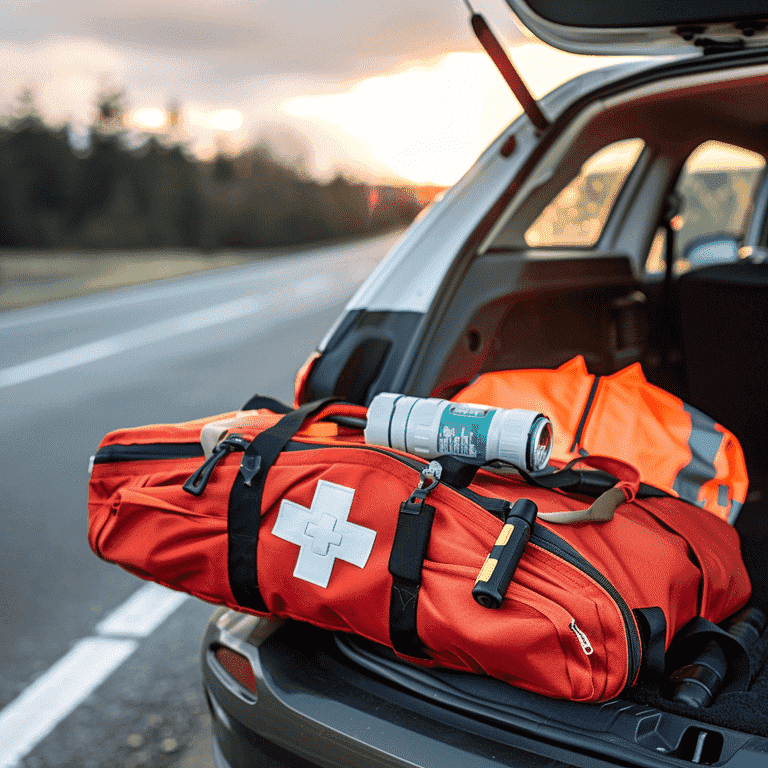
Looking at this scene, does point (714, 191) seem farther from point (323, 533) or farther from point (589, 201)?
point (323, 533)

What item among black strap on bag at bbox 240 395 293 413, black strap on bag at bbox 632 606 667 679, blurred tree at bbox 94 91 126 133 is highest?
blurred tree at bbox 94 91 126 133

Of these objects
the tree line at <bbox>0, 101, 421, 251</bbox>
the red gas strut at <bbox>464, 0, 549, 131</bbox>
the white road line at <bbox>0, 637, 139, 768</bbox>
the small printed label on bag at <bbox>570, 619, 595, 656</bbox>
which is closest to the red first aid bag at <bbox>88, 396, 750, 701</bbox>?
the small printed label on bag at <bbox>570, 619, 595, 656</bbox>

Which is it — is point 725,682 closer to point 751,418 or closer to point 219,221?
point 751,418

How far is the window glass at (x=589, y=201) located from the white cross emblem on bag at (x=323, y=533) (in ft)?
5.18

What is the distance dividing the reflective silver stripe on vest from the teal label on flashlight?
1.92 feet

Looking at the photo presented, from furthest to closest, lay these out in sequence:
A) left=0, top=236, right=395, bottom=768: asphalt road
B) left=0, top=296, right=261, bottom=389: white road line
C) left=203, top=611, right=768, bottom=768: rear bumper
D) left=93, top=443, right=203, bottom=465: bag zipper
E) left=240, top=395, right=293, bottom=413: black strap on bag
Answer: left=0, top=296, right=261, bottom=389: white road line, left=0, top=236, right=395, bottom=768: asphalt road, left=240, top=395, right=293, bottom=413: black strap on bag, left=93, top=443, right=203, bottom=465: bag zipper, left=203, top=611, right=768, bottom=768: rear bumper

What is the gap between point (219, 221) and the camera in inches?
1189

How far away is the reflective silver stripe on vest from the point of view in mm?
1874

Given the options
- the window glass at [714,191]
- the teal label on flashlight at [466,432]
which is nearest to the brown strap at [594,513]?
the teal label on flashlight at [466,432]

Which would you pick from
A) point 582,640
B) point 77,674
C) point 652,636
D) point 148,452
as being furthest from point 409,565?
point 77,674

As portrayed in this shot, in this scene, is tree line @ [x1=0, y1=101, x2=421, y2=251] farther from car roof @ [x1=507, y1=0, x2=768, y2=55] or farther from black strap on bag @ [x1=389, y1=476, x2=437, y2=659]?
black strap on bag @ [x1=389, y1=476, x2=437, y2=659]

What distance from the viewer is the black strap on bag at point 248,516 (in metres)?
1.47

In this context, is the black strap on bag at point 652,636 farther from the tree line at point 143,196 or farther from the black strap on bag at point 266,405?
the tree line at point 143,196

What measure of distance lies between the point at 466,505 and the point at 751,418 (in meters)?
1.58
